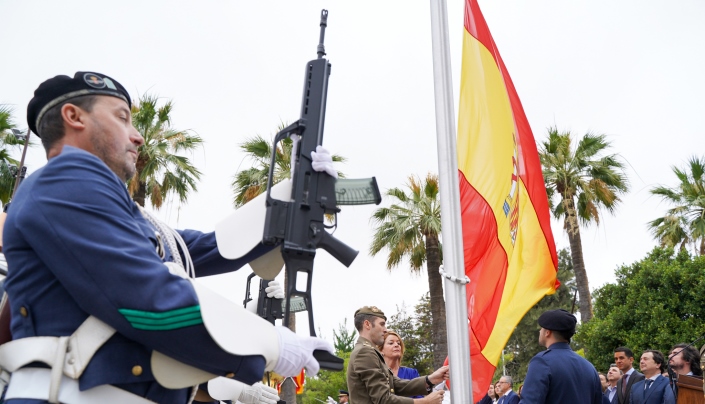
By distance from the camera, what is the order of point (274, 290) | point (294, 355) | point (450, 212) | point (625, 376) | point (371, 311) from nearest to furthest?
point (294, 355) < point (274, 290) < point (450, 212) < point (371, 311) < point (625, 376)

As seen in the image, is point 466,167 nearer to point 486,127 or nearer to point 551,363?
point 486,127

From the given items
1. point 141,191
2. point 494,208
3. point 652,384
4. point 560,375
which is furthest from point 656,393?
point 141,191

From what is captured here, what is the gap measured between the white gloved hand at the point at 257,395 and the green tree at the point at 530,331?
36.1 m

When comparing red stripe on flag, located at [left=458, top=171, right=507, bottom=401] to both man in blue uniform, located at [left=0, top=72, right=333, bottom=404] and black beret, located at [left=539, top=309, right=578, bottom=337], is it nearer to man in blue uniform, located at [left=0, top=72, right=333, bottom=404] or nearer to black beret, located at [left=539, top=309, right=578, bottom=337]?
black beret, located at [left=539, top=309, right=578, bottom=337]

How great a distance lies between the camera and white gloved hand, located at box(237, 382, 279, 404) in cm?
423

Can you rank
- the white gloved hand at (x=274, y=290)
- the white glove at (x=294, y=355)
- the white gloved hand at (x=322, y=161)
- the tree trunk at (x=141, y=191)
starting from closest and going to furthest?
the white glove at (x=294, y=355), the white gloved hand at (x=322, y=161), the white gloved hand at (x=274, y=290), the tree trunk at (x=141, y=191)

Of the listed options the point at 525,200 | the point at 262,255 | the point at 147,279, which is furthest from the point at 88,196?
the point at 525,200

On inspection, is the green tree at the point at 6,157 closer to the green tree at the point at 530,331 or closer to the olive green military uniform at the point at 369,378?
the olive green military uniform at the point at 369,378

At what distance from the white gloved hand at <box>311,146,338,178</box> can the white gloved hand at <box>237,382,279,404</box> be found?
7.04ft

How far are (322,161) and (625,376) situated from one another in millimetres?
8606

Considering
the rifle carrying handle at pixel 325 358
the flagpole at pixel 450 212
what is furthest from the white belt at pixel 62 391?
the flagpole at pixel 450 212

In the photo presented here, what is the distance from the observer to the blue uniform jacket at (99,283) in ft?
6.11

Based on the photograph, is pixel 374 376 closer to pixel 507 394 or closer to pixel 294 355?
pixel 294 355

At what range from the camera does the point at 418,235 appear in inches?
814
